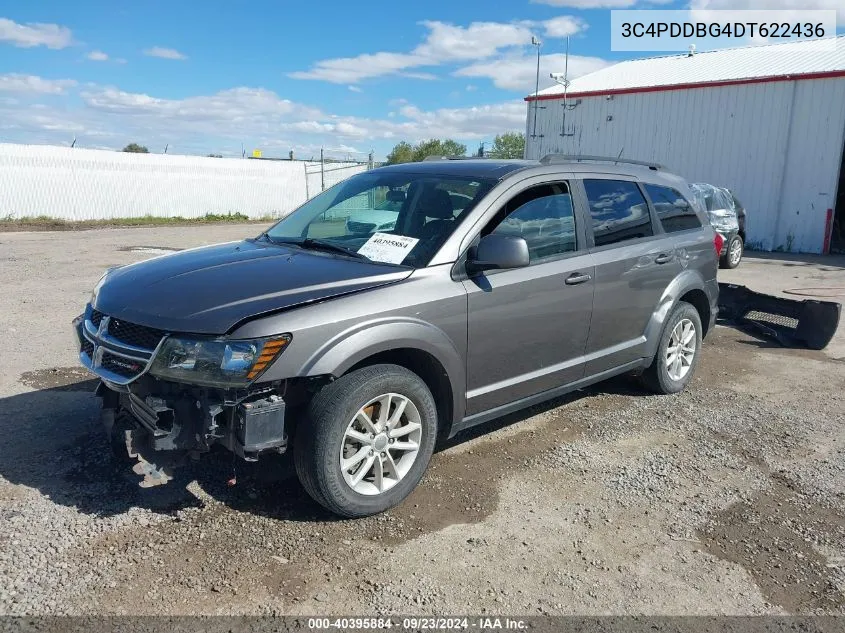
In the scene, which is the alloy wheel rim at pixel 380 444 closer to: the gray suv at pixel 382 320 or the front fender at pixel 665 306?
the gray suv at pixel 382 320

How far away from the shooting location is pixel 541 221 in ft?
14.3

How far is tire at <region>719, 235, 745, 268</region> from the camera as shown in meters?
13.6

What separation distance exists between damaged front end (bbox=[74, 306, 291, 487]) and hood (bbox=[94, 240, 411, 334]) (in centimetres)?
10

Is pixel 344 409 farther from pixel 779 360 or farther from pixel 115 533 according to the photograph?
pixel 779 360

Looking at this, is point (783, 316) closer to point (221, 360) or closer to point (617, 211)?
point (617, 211)

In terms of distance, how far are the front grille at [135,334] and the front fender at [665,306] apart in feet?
11.6

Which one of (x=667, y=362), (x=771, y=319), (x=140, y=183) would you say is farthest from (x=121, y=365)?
(x=140, y=183)

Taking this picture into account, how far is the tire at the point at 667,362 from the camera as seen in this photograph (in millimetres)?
5406

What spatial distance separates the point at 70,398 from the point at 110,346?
2.09 m

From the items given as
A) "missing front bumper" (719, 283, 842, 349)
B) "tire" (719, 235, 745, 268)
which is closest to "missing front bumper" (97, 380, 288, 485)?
"missing front bumper" (719, 283, 842, 349)

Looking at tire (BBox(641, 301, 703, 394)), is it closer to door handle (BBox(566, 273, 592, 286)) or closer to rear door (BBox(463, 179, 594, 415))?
rear door (BBox(463, 179, 594, 415))

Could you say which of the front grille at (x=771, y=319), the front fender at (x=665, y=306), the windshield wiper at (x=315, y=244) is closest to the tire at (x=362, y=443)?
the windshield wiper at (x=315, y=244)

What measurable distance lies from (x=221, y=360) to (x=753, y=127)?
18.9m

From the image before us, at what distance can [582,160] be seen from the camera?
16.4 feet
